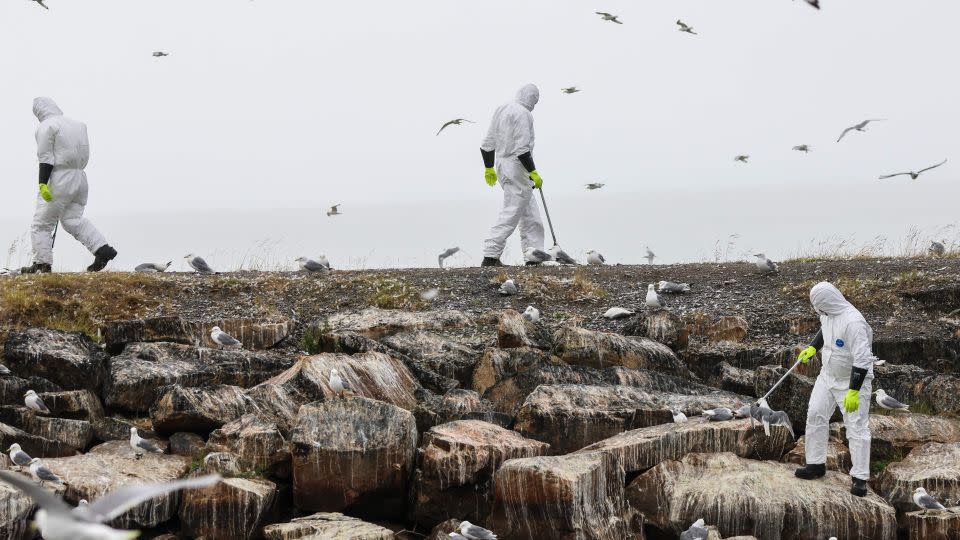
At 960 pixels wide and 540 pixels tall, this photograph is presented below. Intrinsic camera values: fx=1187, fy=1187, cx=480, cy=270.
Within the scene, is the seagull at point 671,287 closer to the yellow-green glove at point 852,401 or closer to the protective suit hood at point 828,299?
the protective suit hood at point 828,299

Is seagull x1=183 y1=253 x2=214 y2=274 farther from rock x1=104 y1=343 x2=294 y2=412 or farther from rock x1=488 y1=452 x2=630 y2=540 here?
rock x1=488 y1=452 x2=630 y2=540

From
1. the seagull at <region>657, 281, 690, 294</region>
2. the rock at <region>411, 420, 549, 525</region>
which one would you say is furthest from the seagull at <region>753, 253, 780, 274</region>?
the rock at <region>411, 420, 549, 525</region>

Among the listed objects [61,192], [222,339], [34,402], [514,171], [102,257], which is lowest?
[34,402]

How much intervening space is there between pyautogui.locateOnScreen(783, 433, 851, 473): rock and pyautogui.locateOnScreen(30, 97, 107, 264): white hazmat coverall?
466 inches

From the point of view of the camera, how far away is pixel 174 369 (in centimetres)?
1438

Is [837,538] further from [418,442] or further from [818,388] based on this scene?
[418,442]

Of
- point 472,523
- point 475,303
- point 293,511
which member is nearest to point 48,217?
point 475,303

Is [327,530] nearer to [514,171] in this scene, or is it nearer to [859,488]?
[859,488]

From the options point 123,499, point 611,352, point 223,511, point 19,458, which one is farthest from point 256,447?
point 123,499

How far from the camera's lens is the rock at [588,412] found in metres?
13.4

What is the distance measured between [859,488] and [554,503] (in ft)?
10.4

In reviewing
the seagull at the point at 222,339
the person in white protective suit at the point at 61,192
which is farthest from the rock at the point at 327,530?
the person in white protective suit at the point at 61,192

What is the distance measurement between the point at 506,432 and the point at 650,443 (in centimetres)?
157

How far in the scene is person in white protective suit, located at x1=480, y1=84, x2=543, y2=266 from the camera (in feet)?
65.6
